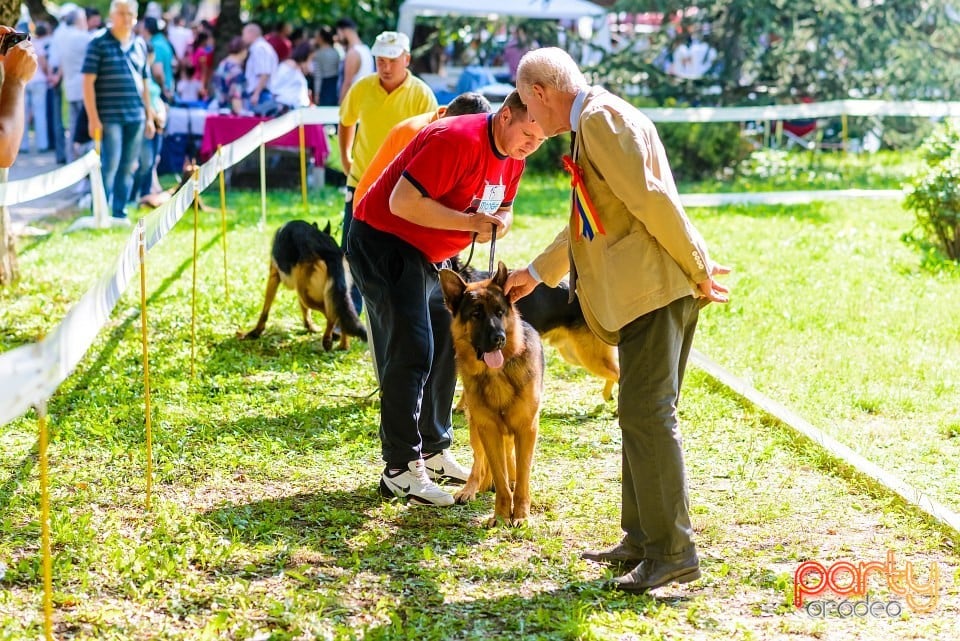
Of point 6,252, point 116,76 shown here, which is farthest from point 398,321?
point 116,76

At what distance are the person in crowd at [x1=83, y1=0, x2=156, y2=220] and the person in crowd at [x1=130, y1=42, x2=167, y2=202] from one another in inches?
13.7

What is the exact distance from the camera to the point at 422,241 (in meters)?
4.86

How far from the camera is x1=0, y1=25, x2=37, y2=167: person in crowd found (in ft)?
14.1

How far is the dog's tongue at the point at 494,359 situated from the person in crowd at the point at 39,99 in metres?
16.9

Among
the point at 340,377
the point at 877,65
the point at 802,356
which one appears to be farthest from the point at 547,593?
the point at 877,65

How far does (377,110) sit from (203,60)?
1450cm

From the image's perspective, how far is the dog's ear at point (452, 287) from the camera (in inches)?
184

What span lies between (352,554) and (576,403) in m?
2.59

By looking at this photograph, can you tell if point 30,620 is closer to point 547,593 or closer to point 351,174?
point 547,593

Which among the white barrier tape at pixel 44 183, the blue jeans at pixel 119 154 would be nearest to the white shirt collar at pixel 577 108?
the white barrier tape at pixel 44 183

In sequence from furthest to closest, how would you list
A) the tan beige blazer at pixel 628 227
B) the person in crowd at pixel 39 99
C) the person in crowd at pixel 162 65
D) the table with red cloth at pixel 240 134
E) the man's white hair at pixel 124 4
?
the person in crowd at pixel 39 99, the person in crowd at pixel 162 65, the table with red cloth at pixel 240 134, the man's white hair at pixel 124 4, the tan beige blazer at pixel 628 227

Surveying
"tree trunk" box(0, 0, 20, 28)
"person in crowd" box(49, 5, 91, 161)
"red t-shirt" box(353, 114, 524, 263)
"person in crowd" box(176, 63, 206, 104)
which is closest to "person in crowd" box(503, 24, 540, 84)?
→ "person in crowd" box(176, 63, 206, 104)

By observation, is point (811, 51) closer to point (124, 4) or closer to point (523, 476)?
point (124, 4)

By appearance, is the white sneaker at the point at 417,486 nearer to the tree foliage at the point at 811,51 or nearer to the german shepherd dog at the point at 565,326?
the german shepherd dog at the point at 565,326
